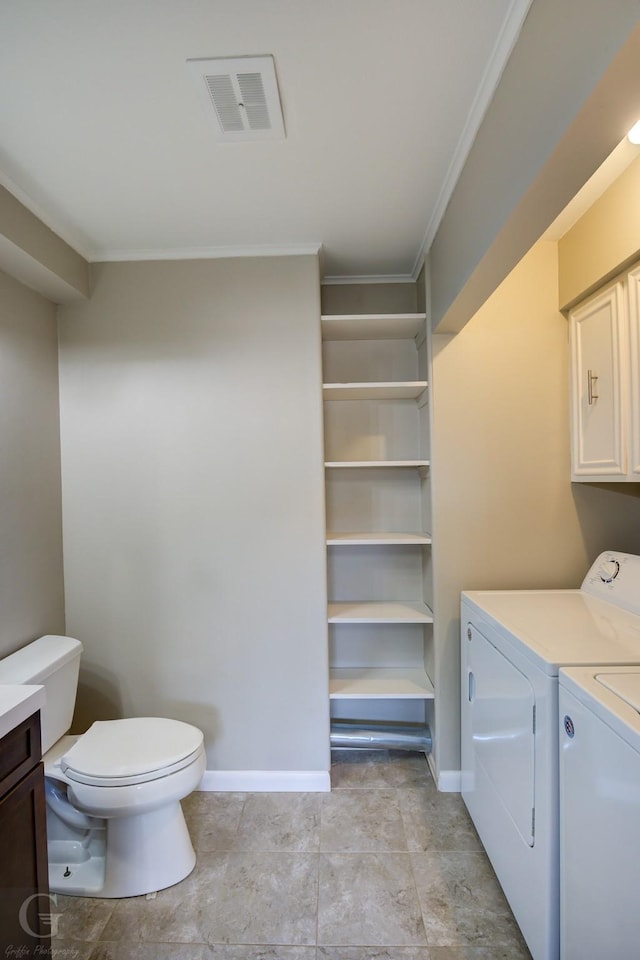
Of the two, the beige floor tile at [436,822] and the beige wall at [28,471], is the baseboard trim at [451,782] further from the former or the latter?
the beige wall at [28,471]

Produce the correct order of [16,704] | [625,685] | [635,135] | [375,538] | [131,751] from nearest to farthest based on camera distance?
[625,685] < [16,704] < [635,135] < [131,751] < [375,538]

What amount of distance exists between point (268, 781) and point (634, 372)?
2304mm

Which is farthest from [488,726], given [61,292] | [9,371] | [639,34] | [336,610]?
[61,292]

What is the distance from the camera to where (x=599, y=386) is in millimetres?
1858

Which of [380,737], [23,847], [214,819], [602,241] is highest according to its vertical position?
[602,241]

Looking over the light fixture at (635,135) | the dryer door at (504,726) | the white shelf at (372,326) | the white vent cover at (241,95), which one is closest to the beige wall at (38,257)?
the white vent cover at (241,95)

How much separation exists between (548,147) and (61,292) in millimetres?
1969

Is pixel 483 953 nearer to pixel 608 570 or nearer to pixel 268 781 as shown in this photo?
pixel 268 781

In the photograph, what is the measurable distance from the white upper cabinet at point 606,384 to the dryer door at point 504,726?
828mm

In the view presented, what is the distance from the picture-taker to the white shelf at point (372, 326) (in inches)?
88.1

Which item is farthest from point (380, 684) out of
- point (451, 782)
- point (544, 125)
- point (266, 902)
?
point (544, 125)

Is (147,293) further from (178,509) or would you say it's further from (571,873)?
(571,873)

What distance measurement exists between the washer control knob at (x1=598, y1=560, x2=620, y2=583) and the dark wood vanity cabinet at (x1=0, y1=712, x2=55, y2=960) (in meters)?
2.01

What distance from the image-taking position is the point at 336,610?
2377 millimetres
